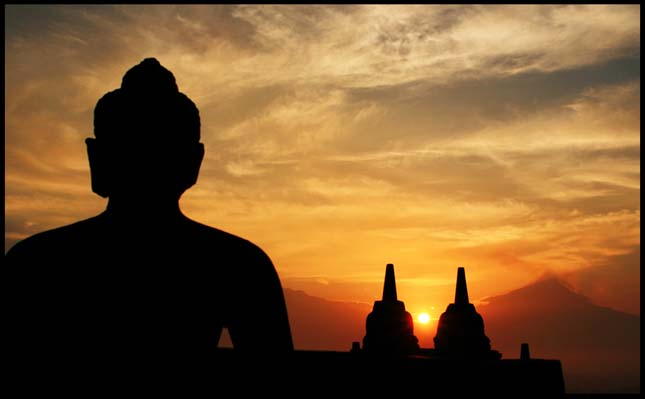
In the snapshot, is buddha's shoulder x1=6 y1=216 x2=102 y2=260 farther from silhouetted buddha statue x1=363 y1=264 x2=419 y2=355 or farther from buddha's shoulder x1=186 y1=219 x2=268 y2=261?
silhouetted buddha statue x1=363 y1=264 x2=419 y2=355

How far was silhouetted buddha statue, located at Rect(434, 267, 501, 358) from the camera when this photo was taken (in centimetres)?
2334

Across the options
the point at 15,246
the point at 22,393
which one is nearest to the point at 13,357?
the point at 22,393

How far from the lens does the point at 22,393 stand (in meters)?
2.82

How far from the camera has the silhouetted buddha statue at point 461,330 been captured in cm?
2334

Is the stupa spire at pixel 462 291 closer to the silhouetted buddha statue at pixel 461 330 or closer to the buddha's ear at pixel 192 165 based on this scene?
the silhouetted buddha statue at pixel 461 330

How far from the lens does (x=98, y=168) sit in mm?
3064

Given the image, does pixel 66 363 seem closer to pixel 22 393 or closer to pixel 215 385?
pixel 22 393

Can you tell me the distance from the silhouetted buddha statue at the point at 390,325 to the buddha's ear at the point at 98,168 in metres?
19.9

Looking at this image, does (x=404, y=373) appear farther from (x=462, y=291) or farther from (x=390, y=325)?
(x=462, y=291)

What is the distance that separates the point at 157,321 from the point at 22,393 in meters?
0.52

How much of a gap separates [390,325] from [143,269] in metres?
20.4

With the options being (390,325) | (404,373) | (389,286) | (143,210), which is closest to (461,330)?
(390,325)

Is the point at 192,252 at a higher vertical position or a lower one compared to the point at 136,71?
lower

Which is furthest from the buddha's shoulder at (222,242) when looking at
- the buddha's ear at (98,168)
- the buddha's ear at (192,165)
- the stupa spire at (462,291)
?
the stupa spire at (462,291)
